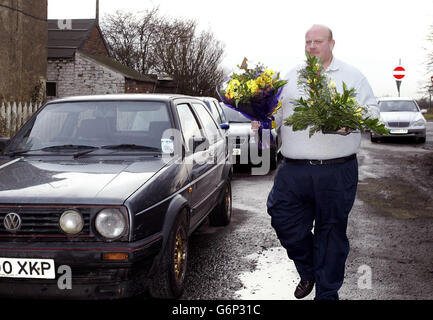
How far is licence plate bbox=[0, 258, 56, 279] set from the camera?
10.9 ft

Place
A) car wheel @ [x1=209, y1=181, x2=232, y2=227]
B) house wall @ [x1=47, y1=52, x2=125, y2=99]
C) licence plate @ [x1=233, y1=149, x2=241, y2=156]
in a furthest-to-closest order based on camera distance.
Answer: house wall @ [x1=47, y1=52, x2=125, y2=99], licence plate @ [x1=233, y1=149, x2=241, y2=156], car wheel @ [x1=209, y1=181, x2=232, y2=227]

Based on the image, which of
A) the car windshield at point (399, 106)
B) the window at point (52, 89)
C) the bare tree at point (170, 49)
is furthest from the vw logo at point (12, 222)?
the bare tree at point (170, 49)

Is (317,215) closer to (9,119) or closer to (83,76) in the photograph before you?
(9,119)

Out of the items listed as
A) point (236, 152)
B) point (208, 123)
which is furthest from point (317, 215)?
point (236, 152)

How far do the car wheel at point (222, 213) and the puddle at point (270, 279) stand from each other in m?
1.19

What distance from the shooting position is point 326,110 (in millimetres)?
3549

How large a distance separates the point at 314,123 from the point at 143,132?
183 centimetres

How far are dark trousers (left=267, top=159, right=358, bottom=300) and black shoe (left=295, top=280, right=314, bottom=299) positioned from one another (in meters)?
0.04

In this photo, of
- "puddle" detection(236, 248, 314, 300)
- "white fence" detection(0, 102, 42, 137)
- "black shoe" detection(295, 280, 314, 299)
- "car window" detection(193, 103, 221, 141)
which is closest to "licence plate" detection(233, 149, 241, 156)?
"car window" detection(193, 103, 221, 141)

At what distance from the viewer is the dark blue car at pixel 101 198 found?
334 cm

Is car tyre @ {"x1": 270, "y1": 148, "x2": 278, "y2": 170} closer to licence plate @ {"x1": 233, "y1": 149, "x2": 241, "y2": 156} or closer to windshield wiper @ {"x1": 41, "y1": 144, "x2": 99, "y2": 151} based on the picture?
licence plate @ {"x1": 233, "y1": 149, "x2": 241, "y2": 156}

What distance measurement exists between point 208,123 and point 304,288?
9.11ft

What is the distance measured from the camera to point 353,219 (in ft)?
23.3
